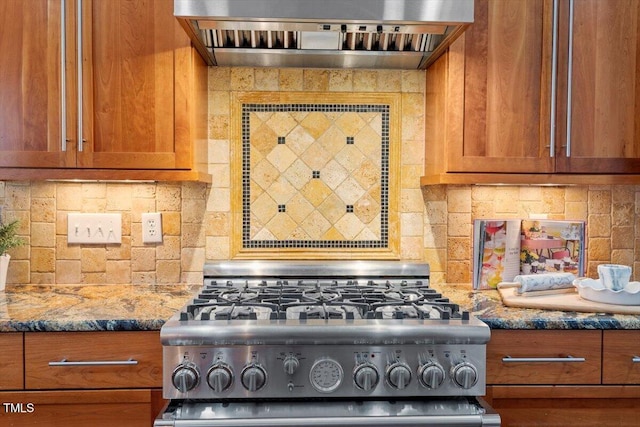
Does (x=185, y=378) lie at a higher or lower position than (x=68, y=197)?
lower

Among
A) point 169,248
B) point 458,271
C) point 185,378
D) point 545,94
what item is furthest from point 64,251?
point 545,94

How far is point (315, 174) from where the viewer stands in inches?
88.5

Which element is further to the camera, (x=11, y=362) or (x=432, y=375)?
(x=11, y=362)

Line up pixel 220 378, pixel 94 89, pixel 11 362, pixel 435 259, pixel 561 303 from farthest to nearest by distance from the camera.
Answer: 1. pixel 435 259
2. pixel 94 89
3. pixel 561 303
4. pixel 11 362
5. pixel 220 378

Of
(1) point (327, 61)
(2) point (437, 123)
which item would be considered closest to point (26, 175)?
(1) point (327, 61)

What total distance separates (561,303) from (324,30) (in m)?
1.21

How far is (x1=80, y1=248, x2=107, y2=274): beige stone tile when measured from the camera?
2182 mm

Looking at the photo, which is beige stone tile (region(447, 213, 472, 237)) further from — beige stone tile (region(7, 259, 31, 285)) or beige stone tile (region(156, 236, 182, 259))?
beige stone tile (region(7, 259, 31, 285))

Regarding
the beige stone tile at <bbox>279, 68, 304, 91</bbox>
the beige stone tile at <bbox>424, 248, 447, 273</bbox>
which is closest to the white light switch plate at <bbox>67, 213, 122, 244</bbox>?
the beige stone tile at <bbox>279, 68, 304, 91</bbox>

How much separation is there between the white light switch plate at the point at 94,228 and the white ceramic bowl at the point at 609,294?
70.1 inches

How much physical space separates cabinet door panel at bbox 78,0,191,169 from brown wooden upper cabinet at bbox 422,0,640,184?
3.25 ft

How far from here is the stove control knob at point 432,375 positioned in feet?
4.72

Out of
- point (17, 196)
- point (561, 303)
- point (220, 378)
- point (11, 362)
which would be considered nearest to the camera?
point (220, 378)

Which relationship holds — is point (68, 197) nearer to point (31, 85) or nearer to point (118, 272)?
point (118, 272)
